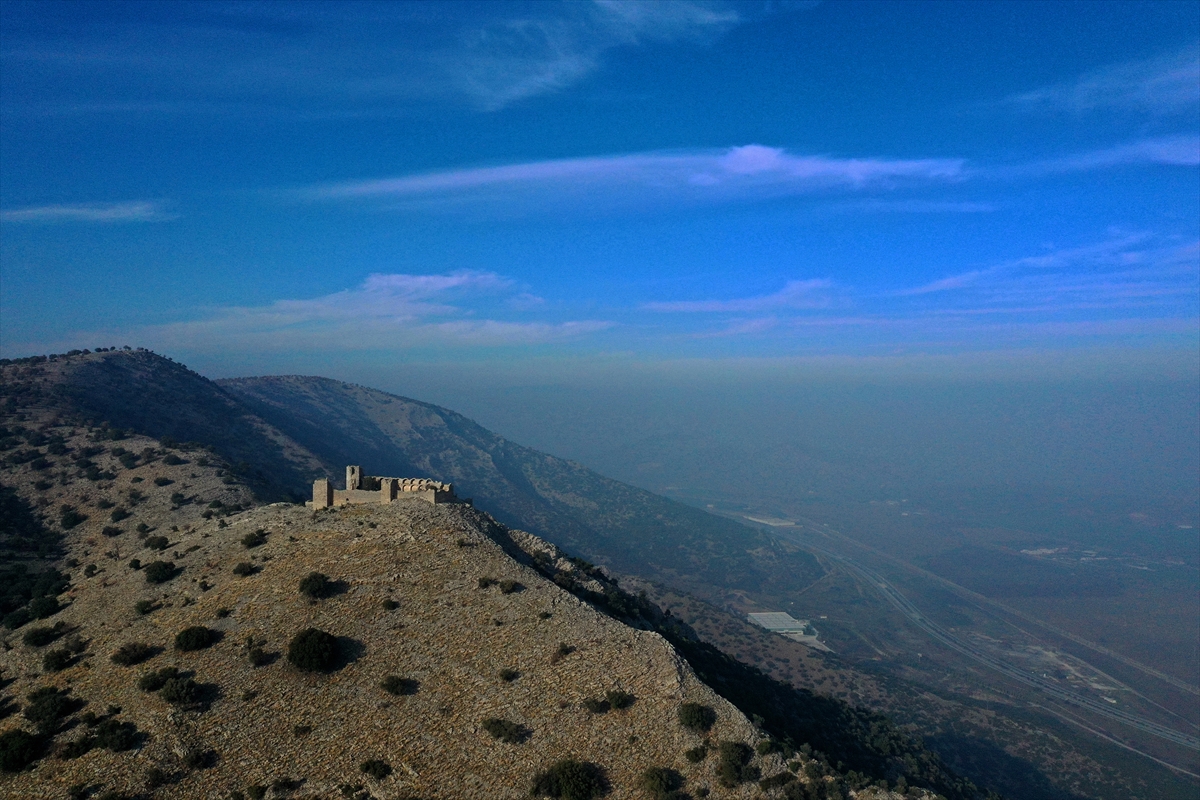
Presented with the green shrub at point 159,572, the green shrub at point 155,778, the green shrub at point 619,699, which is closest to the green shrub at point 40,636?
the green shrub at point 159,572

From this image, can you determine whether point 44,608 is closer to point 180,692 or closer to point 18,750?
point 18,750

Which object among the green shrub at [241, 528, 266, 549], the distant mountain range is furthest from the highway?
the green shrub at [241, 528, 266, 549]

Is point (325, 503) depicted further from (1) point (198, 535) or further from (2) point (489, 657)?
(2) point (489, 657)

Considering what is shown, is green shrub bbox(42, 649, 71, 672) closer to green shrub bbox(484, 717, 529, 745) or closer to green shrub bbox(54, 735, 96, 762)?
green shrub bbox(54, 735, 96, 762)

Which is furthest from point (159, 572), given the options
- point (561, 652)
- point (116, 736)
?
point (561, 652)

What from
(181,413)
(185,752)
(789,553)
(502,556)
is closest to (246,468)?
(181,413)

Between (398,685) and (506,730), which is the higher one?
(398,685)
